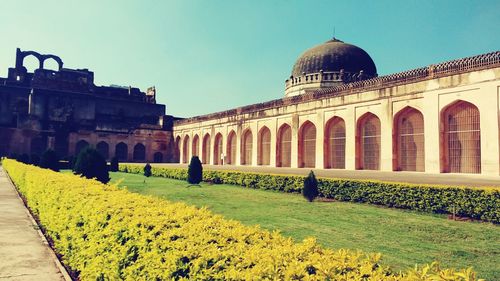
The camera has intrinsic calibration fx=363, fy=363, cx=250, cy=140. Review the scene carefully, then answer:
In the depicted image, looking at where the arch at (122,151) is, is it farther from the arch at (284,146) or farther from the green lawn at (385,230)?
the green lawn at (385,230)

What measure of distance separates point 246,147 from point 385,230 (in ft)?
76.1

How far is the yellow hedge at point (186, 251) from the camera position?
191 cm

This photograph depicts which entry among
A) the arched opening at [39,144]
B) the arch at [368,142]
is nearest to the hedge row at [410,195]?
the arch at [368,142]

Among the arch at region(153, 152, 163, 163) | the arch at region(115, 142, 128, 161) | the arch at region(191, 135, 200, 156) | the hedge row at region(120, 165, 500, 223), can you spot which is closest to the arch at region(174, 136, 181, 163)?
the arch at region(153, 152, 163, 163)

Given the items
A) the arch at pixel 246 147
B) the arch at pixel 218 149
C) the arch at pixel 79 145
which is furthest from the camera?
the arch at pixel 79 145

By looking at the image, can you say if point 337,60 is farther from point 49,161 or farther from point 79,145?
point 79,145

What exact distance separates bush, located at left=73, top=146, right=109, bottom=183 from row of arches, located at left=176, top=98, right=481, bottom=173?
42.9ft

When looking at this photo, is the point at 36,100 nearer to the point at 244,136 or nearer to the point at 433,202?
the point at 244,136

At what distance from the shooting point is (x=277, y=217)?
8133 millimetres

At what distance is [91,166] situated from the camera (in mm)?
12523

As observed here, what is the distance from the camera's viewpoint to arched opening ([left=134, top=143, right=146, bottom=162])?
4169cm

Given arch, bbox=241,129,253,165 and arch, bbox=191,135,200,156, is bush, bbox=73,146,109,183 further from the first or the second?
arch, bbox=191,135,200,156

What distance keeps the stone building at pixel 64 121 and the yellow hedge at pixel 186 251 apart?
1401 inches

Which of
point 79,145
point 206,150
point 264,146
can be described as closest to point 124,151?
point 79,145
